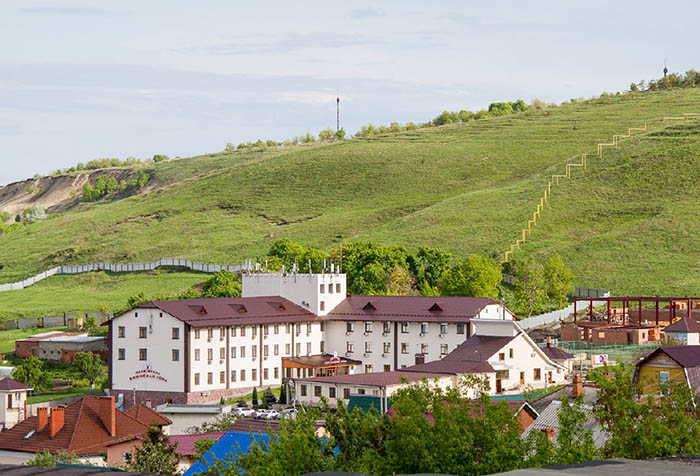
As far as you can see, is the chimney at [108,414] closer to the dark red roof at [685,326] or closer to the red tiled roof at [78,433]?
the red tiled roof at [78,433]

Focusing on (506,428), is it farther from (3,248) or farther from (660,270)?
(3,248)

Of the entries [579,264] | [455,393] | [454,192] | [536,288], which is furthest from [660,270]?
[455,393]

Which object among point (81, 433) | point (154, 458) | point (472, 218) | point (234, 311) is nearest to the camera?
point (154, 458)

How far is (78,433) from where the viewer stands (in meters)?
57.7

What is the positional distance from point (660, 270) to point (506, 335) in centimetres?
5186

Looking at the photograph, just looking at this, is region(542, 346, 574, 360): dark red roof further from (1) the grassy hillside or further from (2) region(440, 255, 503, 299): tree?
(1) the grassy hillside

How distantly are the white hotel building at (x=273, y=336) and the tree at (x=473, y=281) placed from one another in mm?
16964

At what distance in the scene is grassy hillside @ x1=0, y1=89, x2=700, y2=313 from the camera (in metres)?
135

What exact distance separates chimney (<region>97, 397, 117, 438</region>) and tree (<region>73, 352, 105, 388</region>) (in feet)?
105

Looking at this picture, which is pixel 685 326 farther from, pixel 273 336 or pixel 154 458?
pixel 154 458

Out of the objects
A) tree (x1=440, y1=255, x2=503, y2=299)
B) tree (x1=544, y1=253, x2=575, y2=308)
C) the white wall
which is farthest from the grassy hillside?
the white wall

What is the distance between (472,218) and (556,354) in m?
79.6

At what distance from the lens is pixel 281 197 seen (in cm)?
19412

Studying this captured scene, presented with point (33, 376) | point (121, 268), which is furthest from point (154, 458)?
point (121, 268)
